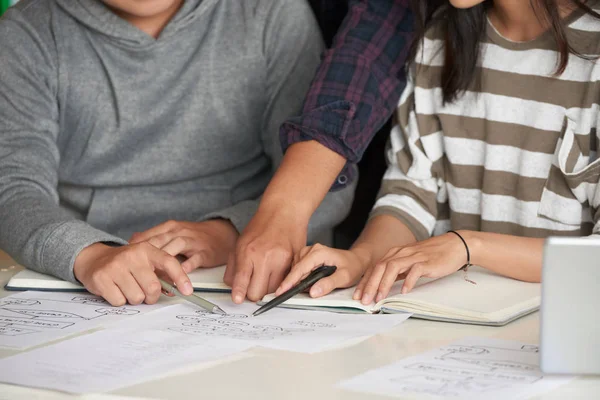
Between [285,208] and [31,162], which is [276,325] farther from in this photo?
[31,162]

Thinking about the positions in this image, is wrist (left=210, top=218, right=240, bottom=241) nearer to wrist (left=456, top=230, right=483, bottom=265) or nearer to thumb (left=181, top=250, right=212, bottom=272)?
thumb (left=181, top=250, right=212, bottom=272)

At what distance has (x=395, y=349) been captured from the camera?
87 cm

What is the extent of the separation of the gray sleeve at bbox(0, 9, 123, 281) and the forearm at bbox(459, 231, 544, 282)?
0.49 meters

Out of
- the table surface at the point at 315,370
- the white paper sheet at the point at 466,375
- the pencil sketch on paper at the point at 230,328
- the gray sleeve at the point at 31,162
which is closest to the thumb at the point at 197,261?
the gray sleeve at the point at 31,162

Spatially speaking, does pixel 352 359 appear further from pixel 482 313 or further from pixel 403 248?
pixel 403 248

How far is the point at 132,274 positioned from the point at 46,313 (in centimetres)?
11

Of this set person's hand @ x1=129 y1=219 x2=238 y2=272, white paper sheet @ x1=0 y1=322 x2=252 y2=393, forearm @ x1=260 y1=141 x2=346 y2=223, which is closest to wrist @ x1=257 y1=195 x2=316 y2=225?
forearm @ x1=260 y1=141 x2=346 y2=223

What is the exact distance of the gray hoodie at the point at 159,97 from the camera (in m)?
1.44

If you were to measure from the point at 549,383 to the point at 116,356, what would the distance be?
1.37 feet

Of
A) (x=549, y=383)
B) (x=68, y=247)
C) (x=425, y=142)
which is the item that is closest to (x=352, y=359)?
(x=549, y=383)

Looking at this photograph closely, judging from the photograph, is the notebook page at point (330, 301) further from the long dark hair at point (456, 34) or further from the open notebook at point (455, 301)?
the long dark hair at point (456, 34)

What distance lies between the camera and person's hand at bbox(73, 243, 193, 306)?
1.06 meters

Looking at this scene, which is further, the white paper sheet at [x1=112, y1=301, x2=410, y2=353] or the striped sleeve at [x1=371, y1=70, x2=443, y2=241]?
the striped sleeve at [x1=371, y1=70, x2=443, y2=241]

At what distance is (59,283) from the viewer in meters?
1.17
